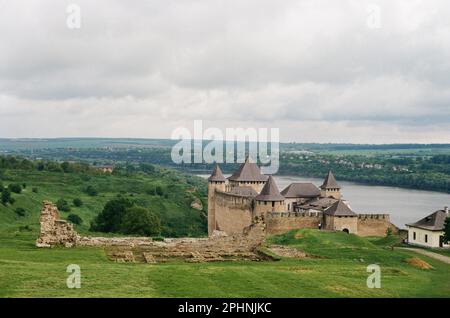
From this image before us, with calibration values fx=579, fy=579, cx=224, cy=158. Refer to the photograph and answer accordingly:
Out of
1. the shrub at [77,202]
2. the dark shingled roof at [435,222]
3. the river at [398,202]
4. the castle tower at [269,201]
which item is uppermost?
the castle tower at [269,201]

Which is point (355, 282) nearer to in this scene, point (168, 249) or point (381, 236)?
point (168, 249)

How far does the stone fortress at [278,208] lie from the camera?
32.2 meters

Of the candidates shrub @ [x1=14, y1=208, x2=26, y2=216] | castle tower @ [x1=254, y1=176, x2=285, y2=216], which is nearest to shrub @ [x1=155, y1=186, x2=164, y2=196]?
shrub @ [x1=14, y1=208, x2=26, y2=216]

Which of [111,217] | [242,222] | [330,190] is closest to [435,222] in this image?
[330,190]

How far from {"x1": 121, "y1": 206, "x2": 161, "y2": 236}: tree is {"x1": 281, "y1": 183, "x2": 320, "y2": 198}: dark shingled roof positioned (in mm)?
9013

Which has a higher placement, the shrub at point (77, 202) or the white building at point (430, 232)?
the white building at point (430, 232)

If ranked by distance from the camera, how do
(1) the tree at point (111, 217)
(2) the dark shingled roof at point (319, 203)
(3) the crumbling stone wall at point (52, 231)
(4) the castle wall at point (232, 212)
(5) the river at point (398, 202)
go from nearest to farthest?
(3) the crumbling stone wall at point (52, 231) < (4) the castle wall at point (232, 212) < (2) the dark shingled roof at point (319, 203) < (1) the tree at point (111, 217) < (5) the river at point (398, 202)

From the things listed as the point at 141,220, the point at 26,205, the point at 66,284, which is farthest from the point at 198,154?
the point at 66,284

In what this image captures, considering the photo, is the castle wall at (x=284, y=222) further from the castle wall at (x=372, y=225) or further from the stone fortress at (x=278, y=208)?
the castle wall at (x=372, y=225)

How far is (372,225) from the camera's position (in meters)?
33.8

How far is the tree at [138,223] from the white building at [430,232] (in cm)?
1598

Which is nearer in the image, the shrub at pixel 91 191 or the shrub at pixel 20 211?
the shrub at pixel 20 211

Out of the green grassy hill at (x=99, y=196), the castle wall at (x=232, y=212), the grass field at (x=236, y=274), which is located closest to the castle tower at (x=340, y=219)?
the grass field at (x=236, y=274)

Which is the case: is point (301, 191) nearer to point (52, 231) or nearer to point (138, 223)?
point (138, 223)
